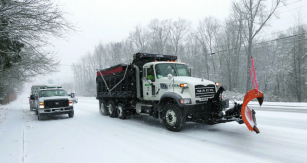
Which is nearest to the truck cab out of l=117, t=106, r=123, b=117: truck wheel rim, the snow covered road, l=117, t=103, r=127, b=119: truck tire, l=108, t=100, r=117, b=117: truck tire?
the snow covered road

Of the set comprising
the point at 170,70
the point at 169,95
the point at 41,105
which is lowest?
the point at 41,105

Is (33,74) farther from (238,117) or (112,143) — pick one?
(238,117)

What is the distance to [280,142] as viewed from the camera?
5.16 m

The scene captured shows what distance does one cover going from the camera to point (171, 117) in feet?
22.2

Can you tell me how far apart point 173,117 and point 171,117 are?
126mm

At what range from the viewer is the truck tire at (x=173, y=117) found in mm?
6383

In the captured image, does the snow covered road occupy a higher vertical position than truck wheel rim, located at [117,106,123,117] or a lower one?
lower

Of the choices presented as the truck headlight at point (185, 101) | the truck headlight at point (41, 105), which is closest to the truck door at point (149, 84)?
the truck headlight at point (185, 101)

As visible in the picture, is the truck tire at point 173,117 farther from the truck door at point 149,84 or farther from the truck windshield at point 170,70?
the truck windshield at point 170,70

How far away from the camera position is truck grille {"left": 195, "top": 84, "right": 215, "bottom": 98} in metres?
6.47

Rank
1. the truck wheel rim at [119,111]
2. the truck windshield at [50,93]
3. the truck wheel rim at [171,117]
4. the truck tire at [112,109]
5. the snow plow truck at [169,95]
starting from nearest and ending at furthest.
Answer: the snow plow truck at [169,95], the truck wheel rim at [171,117], the truck wheel rim at [119,111], the truck tire at [112,109], the truck windshield at [50,93]

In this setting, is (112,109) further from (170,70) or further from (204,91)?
(204,91)

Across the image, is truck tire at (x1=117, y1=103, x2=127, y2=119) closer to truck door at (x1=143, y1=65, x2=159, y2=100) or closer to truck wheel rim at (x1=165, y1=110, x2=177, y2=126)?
truck door at (x1=143, y1=65, x2=159, y2=100)

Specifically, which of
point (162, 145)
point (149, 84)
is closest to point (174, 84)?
point (149, 84)
